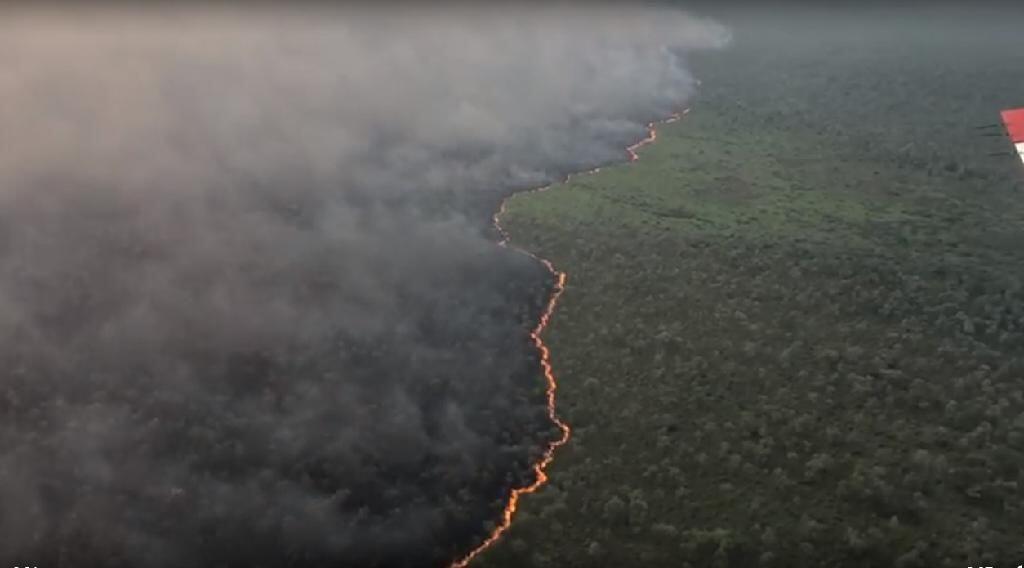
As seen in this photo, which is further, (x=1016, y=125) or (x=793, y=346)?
(x=1016, y=125)

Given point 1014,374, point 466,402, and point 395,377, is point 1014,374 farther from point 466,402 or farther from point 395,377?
point 395,377

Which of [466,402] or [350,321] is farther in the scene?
[350,321]

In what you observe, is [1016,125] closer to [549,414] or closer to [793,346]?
[793,346]

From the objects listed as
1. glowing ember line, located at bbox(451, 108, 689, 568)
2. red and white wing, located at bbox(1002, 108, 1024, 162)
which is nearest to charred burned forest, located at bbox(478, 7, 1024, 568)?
glowing ember line, located at bbox(451, 108, 689, 568)

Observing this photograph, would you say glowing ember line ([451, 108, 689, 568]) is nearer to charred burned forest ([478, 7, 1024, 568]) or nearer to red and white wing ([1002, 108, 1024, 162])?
charred burned forest ([478, 7, 1024, 568])

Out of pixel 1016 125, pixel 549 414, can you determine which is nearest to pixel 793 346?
pixel 549 414

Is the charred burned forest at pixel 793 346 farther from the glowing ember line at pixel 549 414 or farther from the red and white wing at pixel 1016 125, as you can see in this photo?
the red and white wing at pixel 1016 125

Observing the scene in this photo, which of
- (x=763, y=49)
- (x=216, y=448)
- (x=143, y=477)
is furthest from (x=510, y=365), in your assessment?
(x=763, y=49)

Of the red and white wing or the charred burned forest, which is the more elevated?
the red and white wing
